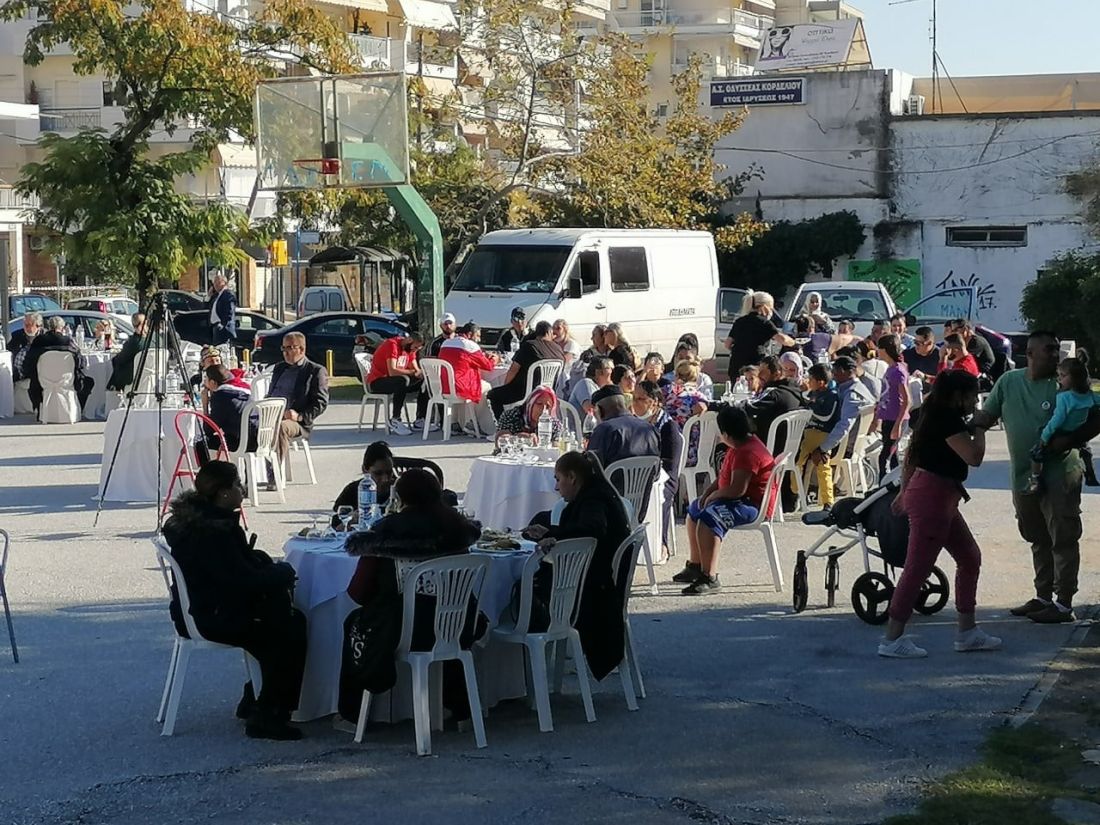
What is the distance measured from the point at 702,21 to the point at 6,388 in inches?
2466

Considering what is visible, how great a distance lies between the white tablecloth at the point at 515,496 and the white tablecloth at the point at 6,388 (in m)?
13.6

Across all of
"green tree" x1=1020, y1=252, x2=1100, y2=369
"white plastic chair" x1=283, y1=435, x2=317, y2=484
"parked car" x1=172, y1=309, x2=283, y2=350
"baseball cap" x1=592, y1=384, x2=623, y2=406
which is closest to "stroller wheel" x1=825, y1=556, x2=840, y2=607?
"baseball cap" x1=592, y1=384, x2=623, y2=406

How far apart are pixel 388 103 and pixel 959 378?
18.2 meters

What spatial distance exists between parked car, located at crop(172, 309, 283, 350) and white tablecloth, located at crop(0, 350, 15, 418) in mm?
7512

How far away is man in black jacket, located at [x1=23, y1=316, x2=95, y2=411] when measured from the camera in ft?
73.9

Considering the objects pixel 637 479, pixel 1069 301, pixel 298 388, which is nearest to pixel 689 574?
pixel 637 479

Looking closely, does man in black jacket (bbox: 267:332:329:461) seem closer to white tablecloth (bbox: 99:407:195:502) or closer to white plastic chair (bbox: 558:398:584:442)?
white tablecloth (bbox: 99:407:195:502)

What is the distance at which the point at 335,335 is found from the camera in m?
30.2

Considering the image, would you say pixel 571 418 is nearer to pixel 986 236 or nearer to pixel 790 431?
pixel 790 431

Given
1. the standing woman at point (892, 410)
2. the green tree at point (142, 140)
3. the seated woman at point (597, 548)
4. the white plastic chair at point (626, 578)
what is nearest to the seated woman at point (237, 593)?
the seated woman at point (597, 548)

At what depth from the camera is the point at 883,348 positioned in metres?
16.1

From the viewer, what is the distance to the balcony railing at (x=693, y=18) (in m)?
80.4

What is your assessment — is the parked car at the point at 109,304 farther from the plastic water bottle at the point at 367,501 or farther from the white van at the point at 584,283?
the plastic water bottle at the point at 367,501

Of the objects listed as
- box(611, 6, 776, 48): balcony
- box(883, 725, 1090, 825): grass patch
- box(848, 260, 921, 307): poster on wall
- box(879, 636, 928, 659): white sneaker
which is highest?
box(611, 6, 776, 48): balcony
